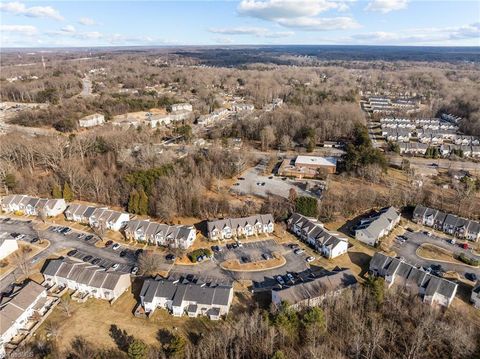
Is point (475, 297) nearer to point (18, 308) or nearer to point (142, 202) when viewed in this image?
point (142, 202)

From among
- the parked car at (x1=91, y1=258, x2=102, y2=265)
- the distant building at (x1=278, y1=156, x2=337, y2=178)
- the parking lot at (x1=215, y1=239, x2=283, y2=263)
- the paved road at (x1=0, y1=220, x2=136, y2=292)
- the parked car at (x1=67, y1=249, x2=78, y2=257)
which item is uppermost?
the distant building at (x1=278, y1=156, x2=337, y2=178)

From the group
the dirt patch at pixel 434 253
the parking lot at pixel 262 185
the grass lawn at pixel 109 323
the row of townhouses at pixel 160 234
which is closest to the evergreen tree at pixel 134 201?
the row of townhouses at pixel 160 234

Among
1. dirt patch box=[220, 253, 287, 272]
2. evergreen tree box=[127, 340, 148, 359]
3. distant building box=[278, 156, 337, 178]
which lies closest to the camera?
evergreen tree box=[127, 340, 148, 359]

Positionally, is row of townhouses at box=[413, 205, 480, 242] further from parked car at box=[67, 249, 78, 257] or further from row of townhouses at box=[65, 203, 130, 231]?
parked car at box=[67, 249, 78, 257]

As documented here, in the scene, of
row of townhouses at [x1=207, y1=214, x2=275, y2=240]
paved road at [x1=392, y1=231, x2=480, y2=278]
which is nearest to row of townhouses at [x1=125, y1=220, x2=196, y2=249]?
row of townhouses at [x1=207, y1=214, x2=275, y2=240]

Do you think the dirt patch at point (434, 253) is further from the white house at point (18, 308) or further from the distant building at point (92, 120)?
the distant building at point (92, 120)

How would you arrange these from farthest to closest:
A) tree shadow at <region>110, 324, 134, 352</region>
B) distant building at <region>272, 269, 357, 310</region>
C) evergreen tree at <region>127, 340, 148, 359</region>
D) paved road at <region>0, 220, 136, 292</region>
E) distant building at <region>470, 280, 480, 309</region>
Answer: paved road at <region>0, 220, 136, 292</region>, distant building at <region>470, 280, 480, 309</region>, distant building at <region>272, 269, 357, 310</region>, tree shadow at <region>110, 324, 134, 352</region>, evergreen tree at <region>127, 340, 148, 359</region>

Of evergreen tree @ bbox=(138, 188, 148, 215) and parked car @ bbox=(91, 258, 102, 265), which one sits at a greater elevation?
evergreen tree @ bbox=(138, 188, 148, 215)
